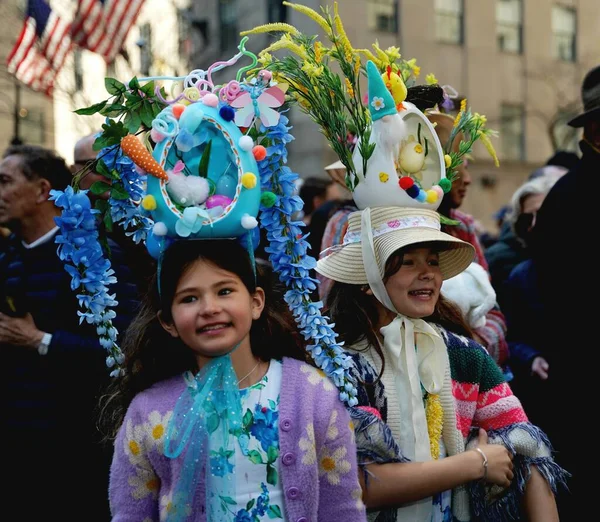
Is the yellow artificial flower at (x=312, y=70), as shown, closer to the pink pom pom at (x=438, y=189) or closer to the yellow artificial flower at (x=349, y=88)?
the yellow artificial flower at (x=349, y=88)

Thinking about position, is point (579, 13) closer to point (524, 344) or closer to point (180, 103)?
point (524, 344)

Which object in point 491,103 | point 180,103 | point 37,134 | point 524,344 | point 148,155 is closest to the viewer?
point 148,155

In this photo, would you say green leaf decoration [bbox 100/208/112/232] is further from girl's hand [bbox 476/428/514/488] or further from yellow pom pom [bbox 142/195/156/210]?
girl's hand [bbox 476/428/514/488]

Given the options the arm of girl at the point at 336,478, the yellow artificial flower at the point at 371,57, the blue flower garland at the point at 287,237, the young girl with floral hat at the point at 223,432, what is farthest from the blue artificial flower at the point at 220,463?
the yellow artificial flower at the point at 371,57

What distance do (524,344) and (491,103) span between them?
1691 centimetres

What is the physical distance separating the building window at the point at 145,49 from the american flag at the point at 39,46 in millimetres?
1457

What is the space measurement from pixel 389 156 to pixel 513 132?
19636 millimetres

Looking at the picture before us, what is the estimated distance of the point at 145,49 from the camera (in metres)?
13.7

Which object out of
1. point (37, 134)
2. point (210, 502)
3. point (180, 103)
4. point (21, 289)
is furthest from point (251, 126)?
point (37, 134)

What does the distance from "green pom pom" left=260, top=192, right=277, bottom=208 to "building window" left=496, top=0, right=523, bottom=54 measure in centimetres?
2016

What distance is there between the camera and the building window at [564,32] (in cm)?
2195

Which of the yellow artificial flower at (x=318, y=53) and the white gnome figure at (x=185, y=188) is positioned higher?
the yellow artificial flower at (x=318, y=53)

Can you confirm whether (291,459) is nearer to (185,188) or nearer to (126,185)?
(185,188)

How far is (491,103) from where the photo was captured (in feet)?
68.3
